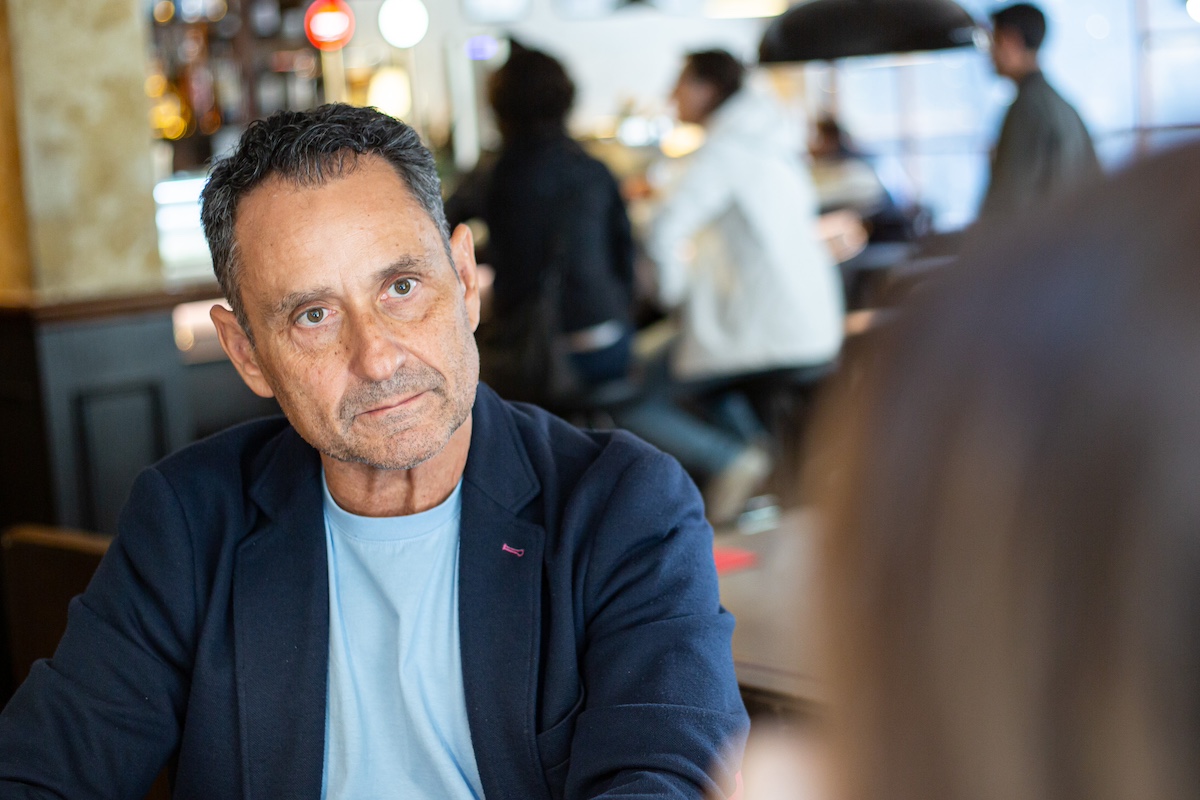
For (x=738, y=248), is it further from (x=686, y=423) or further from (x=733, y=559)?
(x=733, y=559)

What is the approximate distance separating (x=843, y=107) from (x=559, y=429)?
10.3 m

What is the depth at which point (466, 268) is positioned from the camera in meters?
1.52

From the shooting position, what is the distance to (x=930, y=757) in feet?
1.10

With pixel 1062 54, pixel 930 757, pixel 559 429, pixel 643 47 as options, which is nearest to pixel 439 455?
pixel 559 429

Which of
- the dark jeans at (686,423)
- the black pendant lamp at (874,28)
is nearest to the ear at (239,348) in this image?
the black pendant lamp at (874,28)

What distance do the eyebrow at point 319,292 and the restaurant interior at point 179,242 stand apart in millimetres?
188

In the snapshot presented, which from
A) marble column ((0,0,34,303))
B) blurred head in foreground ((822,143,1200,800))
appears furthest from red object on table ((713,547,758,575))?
marble column ((0,0,34,303))

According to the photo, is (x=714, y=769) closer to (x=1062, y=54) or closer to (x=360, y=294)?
(x=360, y=294)

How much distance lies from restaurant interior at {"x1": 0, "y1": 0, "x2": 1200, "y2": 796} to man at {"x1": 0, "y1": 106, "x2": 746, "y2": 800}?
162 mm

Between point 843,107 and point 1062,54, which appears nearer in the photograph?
point 1062,54

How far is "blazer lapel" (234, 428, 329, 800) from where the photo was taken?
1370mm

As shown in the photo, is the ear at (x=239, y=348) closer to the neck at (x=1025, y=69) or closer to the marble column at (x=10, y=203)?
the marble column at (x=10, y=203)

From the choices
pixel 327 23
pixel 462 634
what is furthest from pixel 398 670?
pixel 327 23

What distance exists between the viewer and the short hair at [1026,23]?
4.59 m
